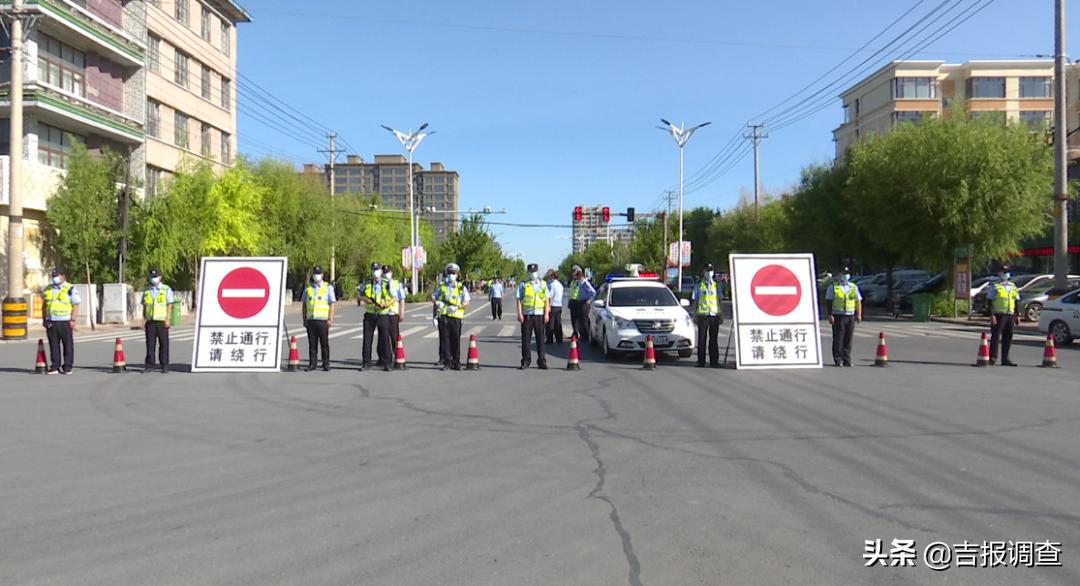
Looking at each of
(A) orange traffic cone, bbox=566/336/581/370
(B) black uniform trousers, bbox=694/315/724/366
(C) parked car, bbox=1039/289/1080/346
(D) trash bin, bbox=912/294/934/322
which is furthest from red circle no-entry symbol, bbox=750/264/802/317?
(D) trash bin, bbox=912/294/934/322

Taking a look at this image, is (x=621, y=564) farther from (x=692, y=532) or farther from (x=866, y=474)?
(x=866, y=474)

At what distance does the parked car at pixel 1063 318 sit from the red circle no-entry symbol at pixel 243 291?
16.9 metres

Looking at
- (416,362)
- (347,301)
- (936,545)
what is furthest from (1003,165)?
(347,301)

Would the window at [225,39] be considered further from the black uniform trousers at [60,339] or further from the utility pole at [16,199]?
the black uniform trousers at [60,339]

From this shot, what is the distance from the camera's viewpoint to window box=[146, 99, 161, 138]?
41.5m

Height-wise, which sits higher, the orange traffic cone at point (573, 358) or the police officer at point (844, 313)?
the police officer at point (844, 313)

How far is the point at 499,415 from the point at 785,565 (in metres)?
5.48

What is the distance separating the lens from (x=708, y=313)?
1500cm

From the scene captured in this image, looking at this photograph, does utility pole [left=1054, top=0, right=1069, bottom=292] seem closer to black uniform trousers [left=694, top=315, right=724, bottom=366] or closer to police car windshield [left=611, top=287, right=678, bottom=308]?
police car windshield [left=611, top=287, right=678, bottom=308]

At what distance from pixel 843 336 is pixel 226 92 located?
4646 cm

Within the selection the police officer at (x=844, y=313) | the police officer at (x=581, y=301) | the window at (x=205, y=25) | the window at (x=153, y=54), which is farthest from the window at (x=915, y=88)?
the police officer at (x=844, y=313)

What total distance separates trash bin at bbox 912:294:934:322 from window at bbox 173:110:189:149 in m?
36.0

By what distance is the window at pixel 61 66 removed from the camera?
3284 cm

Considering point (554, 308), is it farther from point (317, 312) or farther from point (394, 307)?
point (317, 312)
